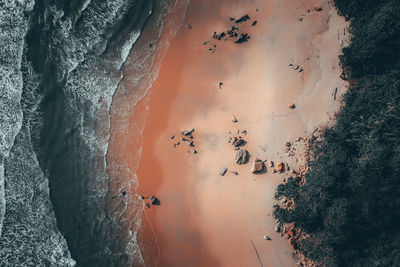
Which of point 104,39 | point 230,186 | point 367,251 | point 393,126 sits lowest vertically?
point 367,251

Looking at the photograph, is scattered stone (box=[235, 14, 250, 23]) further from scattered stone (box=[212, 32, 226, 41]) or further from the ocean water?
the ocean water

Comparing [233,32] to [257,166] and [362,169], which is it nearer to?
[257,166]

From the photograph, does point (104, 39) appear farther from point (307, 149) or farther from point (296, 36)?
point (307, 149)

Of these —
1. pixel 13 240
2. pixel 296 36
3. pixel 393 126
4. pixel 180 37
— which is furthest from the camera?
pixel 180 37

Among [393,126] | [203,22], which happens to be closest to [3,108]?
[203,22]

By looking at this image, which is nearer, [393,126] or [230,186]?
→ [393,126]

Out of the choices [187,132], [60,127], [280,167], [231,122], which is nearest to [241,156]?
[231,122]

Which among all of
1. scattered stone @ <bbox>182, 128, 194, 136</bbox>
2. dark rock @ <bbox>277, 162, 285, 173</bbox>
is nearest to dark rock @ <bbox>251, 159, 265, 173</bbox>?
dark rock @ <bbox>277, 162, 285, 173</bbox>
